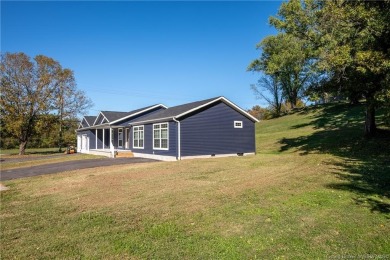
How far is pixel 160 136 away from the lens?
880 inches

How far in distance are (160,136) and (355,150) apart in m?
13.7

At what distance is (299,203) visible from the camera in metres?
7.50

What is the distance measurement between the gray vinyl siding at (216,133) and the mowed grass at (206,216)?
7889 mm

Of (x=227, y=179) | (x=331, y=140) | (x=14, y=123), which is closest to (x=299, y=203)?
(x=227, y=179)

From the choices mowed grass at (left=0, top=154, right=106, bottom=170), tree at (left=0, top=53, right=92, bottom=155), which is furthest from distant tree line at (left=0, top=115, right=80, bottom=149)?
mowed grass at (left=0, top=154, right=106, bottom=170)

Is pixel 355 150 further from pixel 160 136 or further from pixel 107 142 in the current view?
pixel 107 142

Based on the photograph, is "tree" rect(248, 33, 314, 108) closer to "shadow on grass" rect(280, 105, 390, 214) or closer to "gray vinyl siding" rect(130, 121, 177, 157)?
"shadow on grass" rect(280, 105, 390, 214)

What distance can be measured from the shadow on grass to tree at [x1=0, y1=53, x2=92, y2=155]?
29.8 meters

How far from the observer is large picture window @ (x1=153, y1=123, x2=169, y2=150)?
71.2ft

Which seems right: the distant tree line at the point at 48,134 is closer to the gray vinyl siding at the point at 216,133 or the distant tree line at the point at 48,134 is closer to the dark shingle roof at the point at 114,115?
the dark shingle roof at the point at 114,115

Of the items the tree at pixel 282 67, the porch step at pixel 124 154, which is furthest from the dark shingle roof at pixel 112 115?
the tree at pixel 282 67

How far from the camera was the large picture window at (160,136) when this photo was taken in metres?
21.7

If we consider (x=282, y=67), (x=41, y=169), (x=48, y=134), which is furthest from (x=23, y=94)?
(x=282, y=67)

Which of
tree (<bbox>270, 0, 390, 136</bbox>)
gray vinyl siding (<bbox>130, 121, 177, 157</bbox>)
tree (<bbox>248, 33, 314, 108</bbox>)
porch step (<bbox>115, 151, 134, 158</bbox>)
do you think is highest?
tree (<bbox>248, 33, 314, 108</bbox>)
